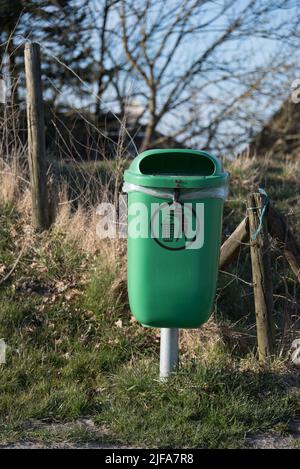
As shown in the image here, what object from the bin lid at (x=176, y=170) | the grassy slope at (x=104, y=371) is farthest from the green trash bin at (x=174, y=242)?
the grassy slope at (x=104, y=371)

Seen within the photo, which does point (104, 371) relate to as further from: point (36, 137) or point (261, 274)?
point (36, 137)

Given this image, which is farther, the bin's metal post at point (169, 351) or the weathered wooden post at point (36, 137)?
the weathered wooden post at point (36, 137)

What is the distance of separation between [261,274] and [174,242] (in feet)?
2.93

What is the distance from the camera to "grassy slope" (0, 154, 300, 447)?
3.88m

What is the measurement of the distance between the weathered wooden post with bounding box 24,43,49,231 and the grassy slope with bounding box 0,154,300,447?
213mm

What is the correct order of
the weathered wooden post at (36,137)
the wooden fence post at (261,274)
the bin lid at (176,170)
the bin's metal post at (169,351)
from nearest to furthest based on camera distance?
the bin lid at (176,170), the bin's metal post at (169,351), the wooden fence post at (261,274), the weathered wooden post at (36,137)

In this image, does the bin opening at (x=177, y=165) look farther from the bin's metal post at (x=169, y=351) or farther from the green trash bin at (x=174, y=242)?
the bin's metal post at (x=169, y=351)

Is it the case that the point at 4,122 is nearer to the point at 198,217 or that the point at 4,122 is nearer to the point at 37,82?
the point at 37,82

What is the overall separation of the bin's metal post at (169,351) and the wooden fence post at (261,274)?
0.67m

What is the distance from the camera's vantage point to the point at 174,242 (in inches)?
156

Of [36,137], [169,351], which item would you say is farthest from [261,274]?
[36,137]

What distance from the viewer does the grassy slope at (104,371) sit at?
3.88 m

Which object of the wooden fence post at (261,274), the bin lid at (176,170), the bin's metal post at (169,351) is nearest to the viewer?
the bin lid at (176,170)

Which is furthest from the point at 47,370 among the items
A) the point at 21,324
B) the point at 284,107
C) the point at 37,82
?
the point at 284,107
